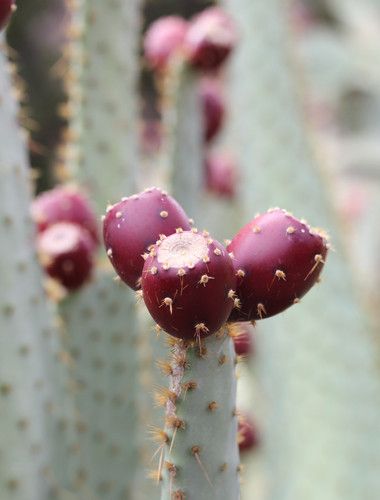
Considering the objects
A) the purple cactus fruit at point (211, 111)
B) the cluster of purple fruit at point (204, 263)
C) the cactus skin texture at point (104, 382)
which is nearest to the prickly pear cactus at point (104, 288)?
the cactus skin texture at point (104, 382)

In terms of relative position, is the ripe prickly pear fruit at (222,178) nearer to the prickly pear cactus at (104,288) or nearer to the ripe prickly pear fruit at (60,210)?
the prickly pear cactus at (104,288)

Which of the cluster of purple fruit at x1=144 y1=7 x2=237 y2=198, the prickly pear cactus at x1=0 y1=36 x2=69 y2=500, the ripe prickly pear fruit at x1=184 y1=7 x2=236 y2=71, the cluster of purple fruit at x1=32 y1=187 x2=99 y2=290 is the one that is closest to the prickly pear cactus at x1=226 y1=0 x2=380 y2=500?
the cluster of purple fruit at x1=144 y1=7 x2=237 y2=198

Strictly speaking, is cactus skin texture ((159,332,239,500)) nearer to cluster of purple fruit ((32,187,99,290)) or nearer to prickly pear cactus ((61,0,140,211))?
cluster of purple fruit ((32,187,99,290))

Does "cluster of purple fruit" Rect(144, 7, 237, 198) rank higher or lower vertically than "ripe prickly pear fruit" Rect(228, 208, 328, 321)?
higher

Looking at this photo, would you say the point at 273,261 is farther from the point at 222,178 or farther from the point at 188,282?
the point at 222,178

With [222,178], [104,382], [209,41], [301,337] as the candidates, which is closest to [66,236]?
[104,382]

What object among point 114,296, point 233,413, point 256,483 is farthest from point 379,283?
point 233,413
